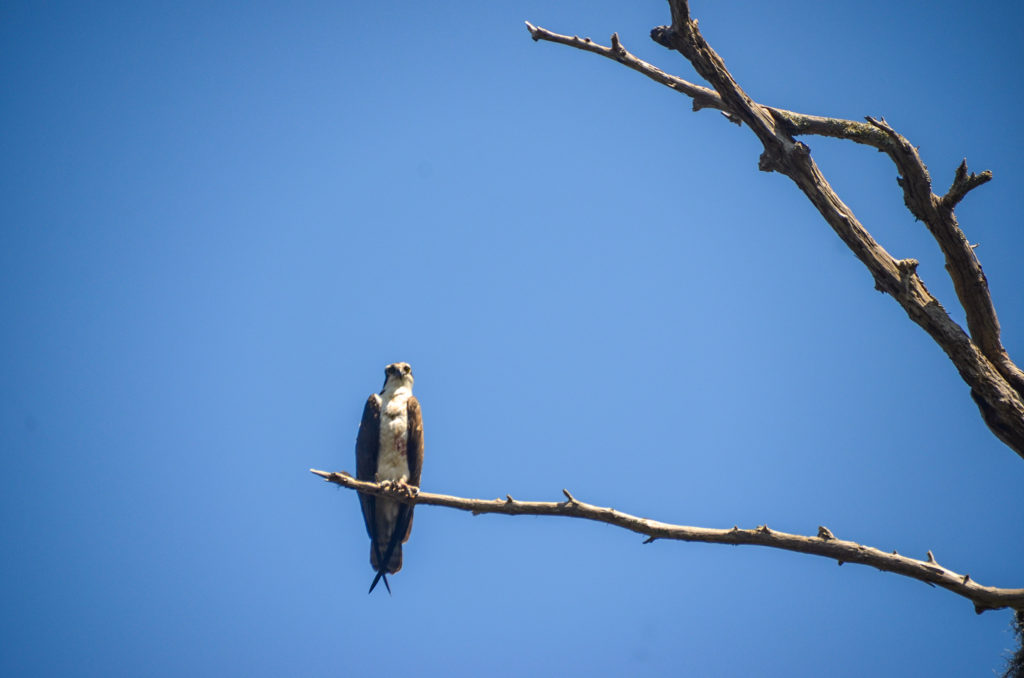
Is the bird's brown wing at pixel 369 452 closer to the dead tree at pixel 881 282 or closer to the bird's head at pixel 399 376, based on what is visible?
the bird's head at pixel 399 376

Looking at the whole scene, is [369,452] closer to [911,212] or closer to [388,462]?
[388,462]

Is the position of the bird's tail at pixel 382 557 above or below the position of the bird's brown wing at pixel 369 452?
below

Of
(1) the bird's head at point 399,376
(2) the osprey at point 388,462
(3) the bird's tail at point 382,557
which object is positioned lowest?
(3) the bird's tail at point 382,557

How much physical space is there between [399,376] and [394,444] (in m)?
0.95

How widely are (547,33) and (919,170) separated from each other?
10.1 ft

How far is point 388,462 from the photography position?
8258 millimetres

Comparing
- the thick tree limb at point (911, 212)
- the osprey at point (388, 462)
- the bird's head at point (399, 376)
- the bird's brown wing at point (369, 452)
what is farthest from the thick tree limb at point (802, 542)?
the bird's head at point (399, 376)

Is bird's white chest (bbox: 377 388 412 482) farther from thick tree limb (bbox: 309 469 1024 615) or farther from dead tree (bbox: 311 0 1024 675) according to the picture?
thick tree limb (bbox: 309 469 1024 615)

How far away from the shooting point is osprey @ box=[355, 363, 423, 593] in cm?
810

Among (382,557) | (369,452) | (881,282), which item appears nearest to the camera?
(881,282)

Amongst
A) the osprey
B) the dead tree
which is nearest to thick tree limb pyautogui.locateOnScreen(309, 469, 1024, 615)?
the dead tree

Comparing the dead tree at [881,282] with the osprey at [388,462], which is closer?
the dead tree at [881,282]

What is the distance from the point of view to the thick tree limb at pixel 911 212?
209 inches

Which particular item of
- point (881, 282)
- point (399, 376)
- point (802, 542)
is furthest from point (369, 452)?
point (881, 282)
